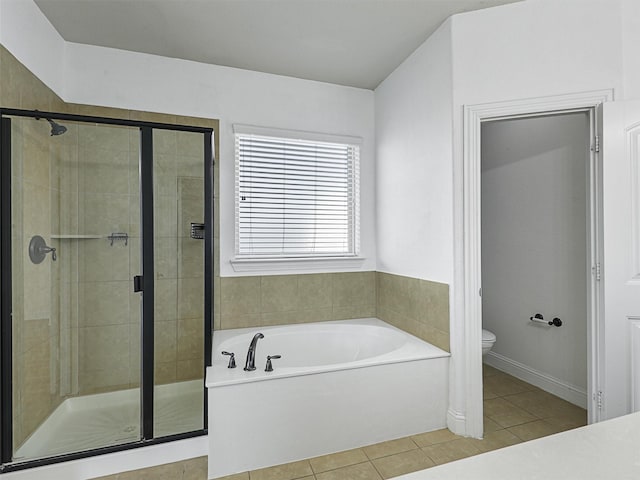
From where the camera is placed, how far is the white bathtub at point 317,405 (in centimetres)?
189

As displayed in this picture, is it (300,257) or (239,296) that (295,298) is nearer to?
(300,257)

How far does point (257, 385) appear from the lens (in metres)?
1.93

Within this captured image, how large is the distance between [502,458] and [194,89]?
118 inches

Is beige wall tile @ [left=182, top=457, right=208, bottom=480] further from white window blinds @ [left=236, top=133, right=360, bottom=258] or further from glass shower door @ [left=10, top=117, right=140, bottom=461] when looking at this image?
white window blinds @ [left=236, top=133, right=360, bottom=258]

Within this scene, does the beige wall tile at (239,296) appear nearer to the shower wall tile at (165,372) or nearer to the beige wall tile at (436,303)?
the shower wall tile at (165,372)

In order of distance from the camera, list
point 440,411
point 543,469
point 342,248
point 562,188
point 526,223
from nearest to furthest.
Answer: point 543,469 < point 440,411 < point 562,188 < point 526,223 < point 342,248

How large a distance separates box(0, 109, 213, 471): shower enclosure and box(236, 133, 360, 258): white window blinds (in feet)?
2.84

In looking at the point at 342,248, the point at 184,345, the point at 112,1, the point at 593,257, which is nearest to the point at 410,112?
the point at 342,248

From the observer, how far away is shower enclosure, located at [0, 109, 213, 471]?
1.92 meters

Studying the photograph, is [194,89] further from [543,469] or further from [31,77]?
[543,469]

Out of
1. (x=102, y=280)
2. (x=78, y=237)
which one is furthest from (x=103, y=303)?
(x=78, y=237)

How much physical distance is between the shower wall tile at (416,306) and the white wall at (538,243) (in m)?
1.02

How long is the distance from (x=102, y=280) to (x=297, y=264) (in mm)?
1481

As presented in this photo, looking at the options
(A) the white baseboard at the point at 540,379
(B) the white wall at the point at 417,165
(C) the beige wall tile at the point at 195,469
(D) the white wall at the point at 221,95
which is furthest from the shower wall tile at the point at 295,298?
(A) the white baseboard at the point at 540,379
